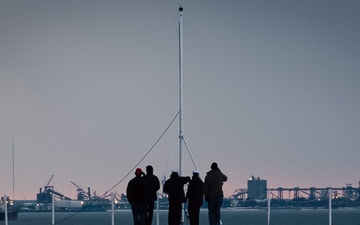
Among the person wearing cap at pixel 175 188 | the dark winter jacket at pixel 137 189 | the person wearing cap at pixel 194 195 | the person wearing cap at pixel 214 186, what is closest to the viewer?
the dark winter jacket at pixel 137 189

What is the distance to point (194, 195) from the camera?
94.0 feet

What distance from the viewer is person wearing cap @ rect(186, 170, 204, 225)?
28.6 meters

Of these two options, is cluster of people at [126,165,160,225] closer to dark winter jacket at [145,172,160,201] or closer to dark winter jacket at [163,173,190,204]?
dark winter jacket at [145,172,160,201]

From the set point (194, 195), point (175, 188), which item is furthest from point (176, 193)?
point (194, 195)

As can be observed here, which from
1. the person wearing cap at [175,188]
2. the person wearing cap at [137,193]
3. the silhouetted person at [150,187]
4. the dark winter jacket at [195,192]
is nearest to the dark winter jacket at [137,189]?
the person wearing cap at [137,193]

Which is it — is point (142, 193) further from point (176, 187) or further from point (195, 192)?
point (195, 192)

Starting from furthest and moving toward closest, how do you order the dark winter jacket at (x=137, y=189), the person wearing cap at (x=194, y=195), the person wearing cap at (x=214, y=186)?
the person wearing cap at (x=214, y=186) → the person wearing cap at (x=194, y=195) → the dark winter jacket at (x=137, y=189)

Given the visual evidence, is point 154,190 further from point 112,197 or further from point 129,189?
point 112,197

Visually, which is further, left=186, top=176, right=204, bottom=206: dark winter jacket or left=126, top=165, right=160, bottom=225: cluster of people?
left=186, top=176, right=204, bottom=206: dark winter jacket

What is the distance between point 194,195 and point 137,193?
5.76ft

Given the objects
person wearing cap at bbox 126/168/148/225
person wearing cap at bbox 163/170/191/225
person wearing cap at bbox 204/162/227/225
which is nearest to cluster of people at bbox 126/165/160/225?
person wearing cap at bbox 126/168/148/225

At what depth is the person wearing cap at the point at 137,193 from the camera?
92.8 ft

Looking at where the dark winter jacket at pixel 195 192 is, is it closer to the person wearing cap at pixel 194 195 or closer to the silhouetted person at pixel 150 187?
the person wearing cap at pixel 194 195

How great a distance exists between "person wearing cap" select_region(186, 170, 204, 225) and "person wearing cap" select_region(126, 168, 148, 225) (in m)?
1.39
